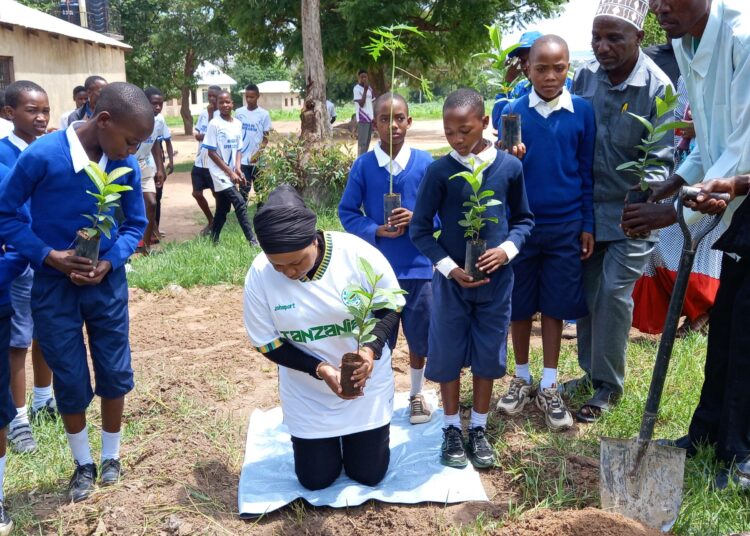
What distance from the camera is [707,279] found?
5.21 metres

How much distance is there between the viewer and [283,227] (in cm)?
300

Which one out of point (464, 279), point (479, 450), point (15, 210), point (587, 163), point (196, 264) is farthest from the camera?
point (196, 264)

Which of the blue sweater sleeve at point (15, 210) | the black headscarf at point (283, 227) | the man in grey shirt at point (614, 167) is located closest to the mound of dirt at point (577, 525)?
the man in grey shirt at point (614, 167)

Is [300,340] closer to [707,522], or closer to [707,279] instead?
[707,522]

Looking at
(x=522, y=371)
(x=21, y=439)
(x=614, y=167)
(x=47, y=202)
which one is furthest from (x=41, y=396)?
(x=614, y=167)

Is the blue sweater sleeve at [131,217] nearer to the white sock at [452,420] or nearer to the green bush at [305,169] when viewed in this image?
the white sock at [452,420]

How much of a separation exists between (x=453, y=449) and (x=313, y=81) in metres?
9.22

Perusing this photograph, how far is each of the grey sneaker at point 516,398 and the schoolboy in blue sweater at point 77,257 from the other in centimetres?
209

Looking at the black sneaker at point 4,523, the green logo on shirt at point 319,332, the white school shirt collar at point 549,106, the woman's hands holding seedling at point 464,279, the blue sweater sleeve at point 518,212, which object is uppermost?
the white school shirt collar at point 549,106

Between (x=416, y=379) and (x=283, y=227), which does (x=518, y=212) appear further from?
(x=283, y=227)

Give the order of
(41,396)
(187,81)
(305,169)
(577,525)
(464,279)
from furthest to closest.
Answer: (187,81)
(305,169)
(41,396)
(464,279)
(577,525)

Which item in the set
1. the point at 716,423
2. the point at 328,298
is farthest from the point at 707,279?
the point at 328,298

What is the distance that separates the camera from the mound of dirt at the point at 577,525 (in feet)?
9.04

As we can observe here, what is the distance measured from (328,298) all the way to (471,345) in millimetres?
850
